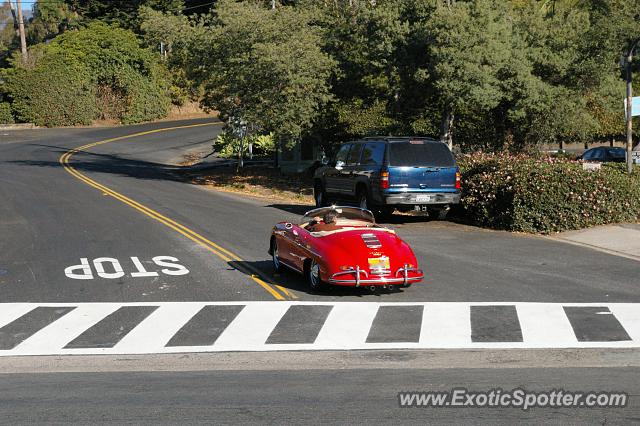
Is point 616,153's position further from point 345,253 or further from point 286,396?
point 286,396

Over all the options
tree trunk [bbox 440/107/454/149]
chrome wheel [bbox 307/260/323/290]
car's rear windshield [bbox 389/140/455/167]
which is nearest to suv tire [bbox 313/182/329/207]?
car's rear windshield [bbox 389/140/455/167]

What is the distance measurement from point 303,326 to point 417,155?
10772 mm

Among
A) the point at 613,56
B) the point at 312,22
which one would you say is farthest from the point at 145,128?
the point at 613,56

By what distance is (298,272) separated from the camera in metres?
14.8

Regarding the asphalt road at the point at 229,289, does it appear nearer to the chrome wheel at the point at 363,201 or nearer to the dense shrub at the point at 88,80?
the chrome wheel at the point at 363,201

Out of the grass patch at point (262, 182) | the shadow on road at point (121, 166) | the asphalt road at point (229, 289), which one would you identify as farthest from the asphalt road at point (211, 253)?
the shadow on road at point (121, 166)

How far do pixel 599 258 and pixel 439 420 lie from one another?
1121 cm

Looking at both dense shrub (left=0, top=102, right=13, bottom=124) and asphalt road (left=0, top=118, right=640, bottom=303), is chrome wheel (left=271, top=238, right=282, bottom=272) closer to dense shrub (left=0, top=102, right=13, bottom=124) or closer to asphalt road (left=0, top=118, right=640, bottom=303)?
asphalt road (left=0, top=118, right=640, bottom=303)

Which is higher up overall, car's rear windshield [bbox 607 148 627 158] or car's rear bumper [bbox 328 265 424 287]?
car's rear bumper [bbox 328 265 424 287]

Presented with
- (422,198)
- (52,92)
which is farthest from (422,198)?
(52,92)

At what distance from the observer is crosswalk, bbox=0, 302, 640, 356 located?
10.9 m

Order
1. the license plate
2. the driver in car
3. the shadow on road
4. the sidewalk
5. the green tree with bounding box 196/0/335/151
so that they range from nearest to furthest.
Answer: the license plate → the driver in car → the sidewalk → the green tree with bounding box 196/0/335/151 → the shadow on road

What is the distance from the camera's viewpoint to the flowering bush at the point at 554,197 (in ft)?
68.4

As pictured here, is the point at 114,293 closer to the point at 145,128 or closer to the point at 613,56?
the point at 613,56
